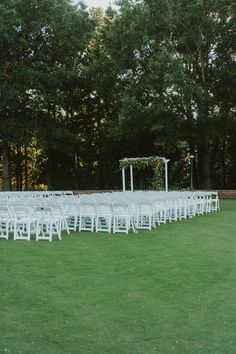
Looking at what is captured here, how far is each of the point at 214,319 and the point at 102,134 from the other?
40.5 meters

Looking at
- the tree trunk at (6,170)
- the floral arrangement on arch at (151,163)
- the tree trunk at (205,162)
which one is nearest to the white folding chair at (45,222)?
the floral arrangement on arch at (151,163)

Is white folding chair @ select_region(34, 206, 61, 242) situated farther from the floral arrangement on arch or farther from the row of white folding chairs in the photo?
the floral arrangement on arch

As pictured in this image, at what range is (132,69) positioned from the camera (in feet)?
132

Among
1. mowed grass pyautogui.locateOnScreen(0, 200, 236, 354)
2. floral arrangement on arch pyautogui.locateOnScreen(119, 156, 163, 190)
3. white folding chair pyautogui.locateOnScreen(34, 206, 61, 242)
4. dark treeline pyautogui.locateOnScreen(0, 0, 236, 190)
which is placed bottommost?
mowed grass pyautogui.locateOnScreen(0, 200, 236, 354)

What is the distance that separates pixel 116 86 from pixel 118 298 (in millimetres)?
35428

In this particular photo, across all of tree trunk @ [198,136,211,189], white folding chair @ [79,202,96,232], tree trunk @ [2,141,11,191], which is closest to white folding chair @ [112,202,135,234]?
white folding chair @ [79,202,96,232]

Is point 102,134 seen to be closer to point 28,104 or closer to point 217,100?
point 28,104

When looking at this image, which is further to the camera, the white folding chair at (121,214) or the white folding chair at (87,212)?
the white folding chair at (87,212)

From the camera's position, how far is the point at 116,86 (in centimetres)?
4178

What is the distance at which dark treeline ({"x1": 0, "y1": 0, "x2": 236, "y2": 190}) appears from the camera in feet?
122

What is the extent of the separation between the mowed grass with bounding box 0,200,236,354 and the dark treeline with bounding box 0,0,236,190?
82.6 feet

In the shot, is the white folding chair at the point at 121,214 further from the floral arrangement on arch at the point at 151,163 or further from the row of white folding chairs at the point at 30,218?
the floral arrangement on arch at the point at 151,163

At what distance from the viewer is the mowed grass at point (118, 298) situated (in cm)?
Answer: 563

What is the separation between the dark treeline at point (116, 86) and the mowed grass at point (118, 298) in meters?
25.2
